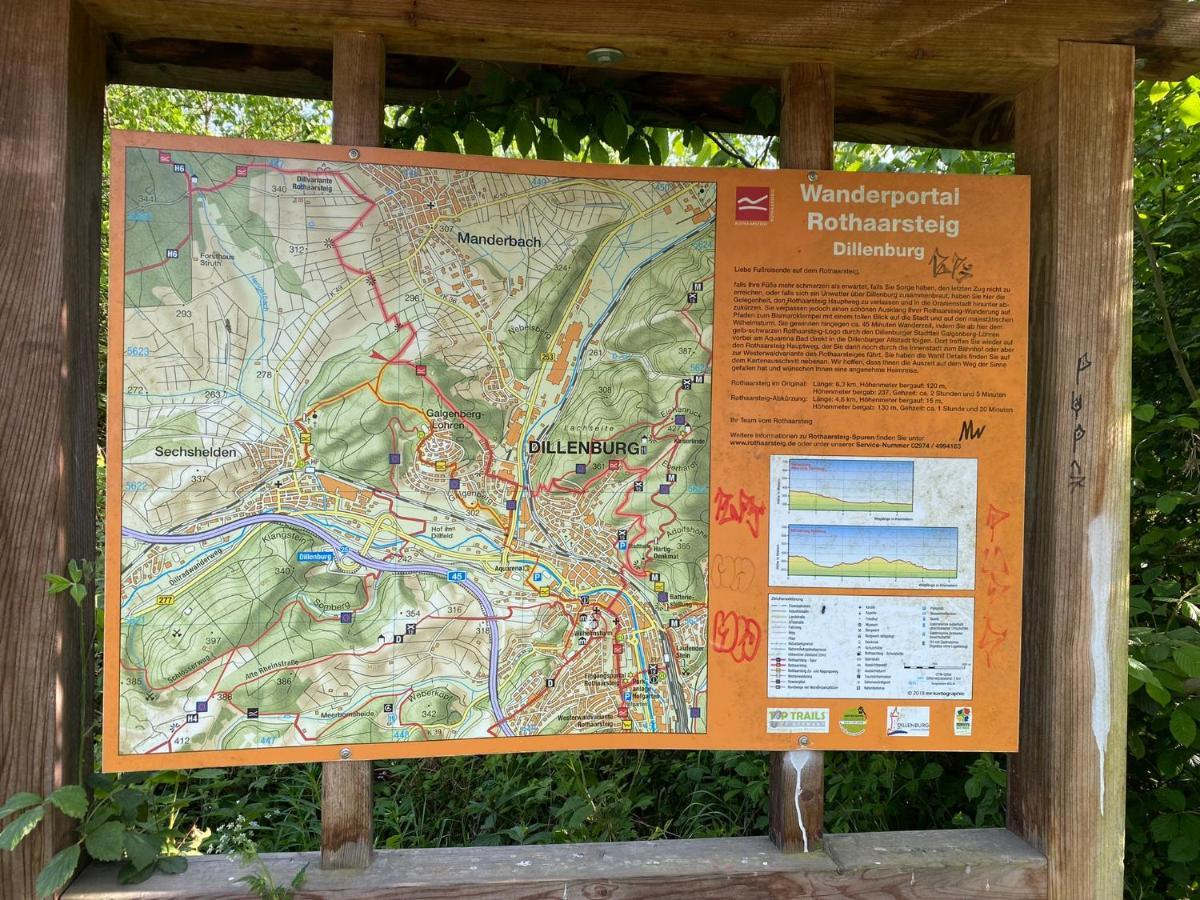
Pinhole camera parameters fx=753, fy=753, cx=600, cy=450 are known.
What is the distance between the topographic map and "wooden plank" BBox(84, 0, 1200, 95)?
1.26 feet

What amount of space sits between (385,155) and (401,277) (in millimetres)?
332

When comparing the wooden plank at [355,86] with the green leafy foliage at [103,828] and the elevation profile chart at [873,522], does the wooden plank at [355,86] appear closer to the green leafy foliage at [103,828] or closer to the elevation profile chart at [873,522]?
the elevation profile chart at [873,522]

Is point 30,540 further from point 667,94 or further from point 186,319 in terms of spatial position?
point 667,94

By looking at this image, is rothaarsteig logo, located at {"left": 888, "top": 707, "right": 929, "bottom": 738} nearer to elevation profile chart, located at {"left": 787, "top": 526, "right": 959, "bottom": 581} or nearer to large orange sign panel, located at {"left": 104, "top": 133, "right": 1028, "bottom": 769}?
large orange sign panel, located at {"left": 104, "top": 133, "right": 1028, "bottom": 769}

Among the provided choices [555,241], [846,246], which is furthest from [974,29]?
[555,241]

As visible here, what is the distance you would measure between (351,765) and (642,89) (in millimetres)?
2415

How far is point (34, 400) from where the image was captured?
76.2 inches

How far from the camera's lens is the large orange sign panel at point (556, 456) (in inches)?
78.4

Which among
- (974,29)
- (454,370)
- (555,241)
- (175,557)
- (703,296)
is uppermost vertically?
(974,29)

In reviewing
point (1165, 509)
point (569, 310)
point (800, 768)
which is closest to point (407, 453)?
point (569, 310)

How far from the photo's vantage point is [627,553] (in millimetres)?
2141

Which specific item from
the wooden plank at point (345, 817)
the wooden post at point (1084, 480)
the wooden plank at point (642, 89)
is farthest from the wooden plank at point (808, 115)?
the wooden plank at point (345, 817)

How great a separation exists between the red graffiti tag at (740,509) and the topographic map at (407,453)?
0.05 metres

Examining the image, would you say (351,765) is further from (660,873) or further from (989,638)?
(989,638)
